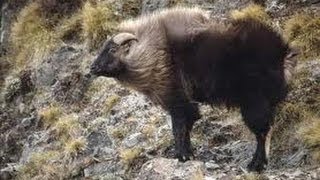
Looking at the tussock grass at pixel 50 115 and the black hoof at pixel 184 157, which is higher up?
the black hoof at pixel 184 157

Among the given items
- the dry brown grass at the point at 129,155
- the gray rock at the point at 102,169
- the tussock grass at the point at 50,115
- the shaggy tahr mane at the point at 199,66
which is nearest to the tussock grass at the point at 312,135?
the shaggy tahr mane at the point at 199,66

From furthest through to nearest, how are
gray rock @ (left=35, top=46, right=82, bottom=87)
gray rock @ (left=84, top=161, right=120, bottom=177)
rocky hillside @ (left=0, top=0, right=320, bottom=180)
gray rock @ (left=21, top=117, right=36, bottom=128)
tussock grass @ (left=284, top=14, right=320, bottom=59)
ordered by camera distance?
gray rock @ (left=35, top=46, right=82, bottom=87), gray rock @ (left=21, top=117, right=36, bottom=128), tussock grass @ (left=284, top=14, right=320, bottom=59), gray rock @ (left=84, top=161, right=120, bottom=177), rocky hillside @ (left=0, top=0, right=320, bottom=180)

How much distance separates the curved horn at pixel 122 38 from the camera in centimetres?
811

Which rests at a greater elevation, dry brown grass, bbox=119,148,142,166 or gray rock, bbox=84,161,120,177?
dry brown grass, bbox=119,148,142,166

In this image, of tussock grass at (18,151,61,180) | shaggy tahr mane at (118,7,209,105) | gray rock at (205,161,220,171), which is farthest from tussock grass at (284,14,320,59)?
tussock grass at (18,151,61,180)

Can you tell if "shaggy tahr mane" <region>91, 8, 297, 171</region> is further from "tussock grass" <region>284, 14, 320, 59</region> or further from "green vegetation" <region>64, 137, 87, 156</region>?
"green vegetation" <region>64, 137, 87, 156</region>

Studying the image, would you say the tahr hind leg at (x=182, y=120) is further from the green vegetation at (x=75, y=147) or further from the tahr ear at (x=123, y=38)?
the green vegetation at (x=75, y=147)

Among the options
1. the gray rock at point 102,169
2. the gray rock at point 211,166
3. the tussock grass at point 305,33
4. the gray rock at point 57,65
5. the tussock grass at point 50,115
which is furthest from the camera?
the gray rock at point 57,65

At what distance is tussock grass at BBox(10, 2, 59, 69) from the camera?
38.8ft

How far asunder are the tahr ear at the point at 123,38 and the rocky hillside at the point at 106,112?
3.16 feet

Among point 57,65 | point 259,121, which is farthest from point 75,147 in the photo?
point 259,121

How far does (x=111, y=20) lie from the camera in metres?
11.3

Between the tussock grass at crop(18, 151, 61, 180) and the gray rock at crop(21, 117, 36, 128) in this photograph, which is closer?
the tussock grass at crop(18, 151, 61, 180)

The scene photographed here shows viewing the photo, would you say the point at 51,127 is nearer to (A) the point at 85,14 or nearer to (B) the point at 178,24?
(A) the point at 85,14
